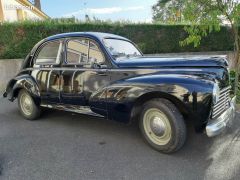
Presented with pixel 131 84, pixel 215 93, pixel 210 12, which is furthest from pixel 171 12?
pixel 215 93

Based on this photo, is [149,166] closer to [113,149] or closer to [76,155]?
[113,149]

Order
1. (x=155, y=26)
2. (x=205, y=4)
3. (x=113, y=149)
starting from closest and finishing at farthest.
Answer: (x=113, y=149) → (x=205, y=4) → (x=155, y=26)

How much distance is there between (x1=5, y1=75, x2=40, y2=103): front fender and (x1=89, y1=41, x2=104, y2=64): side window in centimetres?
141

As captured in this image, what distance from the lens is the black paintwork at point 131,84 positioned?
9.80 feet

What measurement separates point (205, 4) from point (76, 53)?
11.0ft

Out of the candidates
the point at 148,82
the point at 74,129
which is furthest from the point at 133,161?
the point at 74,129

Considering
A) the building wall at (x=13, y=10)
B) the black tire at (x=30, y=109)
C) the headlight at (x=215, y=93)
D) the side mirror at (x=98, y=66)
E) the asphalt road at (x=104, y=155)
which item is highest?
the building wall at (x=13, y=10)

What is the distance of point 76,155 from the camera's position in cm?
334

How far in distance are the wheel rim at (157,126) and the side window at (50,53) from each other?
6.65 ft

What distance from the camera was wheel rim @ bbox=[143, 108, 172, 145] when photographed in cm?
323

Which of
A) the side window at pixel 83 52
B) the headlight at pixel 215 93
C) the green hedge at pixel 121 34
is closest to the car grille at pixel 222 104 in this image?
the headlight at pixel 215 93

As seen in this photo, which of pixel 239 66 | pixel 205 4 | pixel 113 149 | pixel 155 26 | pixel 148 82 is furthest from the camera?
pixel 155 26

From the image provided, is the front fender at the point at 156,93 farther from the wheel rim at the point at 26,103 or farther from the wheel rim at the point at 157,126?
the wheel rim at the point at 26,103

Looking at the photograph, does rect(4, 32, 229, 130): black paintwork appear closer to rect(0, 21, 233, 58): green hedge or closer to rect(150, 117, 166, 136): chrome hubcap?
rect(150, 117, 166, 136): chrome hubcap
